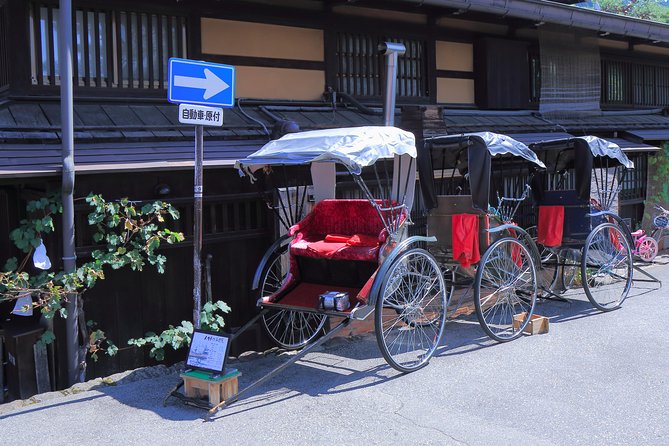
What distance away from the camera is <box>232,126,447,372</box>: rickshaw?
5656mm

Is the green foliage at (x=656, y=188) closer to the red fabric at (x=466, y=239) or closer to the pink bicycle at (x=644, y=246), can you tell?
the pink bicycle at (x=644, y=246)

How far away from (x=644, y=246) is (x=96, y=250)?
9.47 m

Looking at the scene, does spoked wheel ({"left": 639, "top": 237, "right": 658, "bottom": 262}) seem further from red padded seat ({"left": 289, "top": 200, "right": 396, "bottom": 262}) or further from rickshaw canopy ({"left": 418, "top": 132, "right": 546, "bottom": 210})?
red padded seat ({"left": 289, "top": 200, "right": 396, "bottom": 262})

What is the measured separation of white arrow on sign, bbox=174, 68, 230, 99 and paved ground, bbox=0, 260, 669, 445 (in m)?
2.54

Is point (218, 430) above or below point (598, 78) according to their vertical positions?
below

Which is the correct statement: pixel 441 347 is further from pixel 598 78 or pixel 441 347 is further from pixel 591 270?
pixel 598 78

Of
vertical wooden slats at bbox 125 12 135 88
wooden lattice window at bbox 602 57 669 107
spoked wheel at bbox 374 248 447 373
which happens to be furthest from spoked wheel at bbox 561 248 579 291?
vertical wooden slats at bbox 125 12 135 88

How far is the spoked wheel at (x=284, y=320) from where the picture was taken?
668 cm

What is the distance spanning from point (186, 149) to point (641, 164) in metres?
10.3

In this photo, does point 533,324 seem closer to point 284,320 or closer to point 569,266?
point 569,266

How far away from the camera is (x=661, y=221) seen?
12180 mm

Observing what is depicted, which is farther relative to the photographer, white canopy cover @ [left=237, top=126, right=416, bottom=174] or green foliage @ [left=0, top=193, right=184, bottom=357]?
green foliage @ [left=0, top=193, right=184, bottom=357]

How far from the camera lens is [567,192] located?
27.3 ft

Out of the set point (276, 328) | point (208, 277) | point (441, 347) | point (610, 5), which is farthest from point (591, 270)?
point (610, 5)
